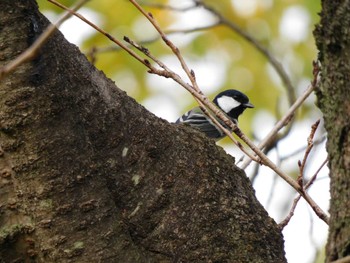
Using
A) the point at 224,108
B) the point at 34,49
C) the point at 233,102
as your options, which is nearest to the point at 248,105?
the point at 233,102

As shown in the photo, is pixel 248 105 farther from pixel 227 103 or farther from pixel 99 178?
pixel 99 178

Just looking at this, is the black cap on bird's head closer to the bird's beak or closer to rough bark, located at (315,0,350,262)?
the bird's beak

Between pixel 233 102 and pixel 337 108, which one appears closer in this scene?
pixel 337 108

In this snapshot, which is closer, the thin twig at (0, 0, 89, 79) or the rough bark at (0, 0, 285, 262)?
the thin twig at (0, 0, 89, 79)

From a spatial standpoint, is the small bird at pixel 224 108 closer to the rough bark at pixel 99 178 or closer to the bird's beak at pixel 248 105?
the bird's beak at pixel 248 105

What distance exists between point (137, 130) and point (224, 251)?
1.26 feet

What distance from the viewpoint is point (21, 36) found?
1740mm

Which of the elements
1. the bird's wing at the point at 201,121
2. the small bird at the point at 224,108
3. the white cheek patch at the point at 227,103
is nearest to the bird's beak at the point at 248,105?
the small bird at the point at 224,108

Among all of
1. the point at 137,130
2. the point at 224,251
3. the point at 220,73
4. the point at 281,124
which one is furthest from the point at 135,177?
the point at 220,73

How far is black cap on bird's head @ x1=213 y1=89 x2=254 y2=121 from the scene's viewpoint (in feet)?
20.6

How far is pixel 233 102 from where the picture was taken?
6.61 meters

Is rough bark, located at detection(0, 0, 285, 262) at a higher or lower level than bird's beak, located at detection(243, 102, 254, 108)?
lower

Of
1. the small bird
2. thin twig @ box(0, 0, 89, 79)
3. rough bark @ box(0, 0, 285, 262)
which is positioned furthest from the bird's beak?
thin twig @ box(0, 0, 89, 79)

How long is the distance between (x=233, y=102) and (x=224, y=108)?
280mm
